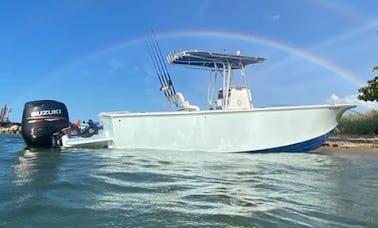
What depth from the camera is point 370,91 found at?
611 inches

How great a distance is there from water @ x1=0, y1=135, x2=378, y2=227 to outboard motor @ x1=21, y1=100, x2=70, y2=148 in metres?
3.24

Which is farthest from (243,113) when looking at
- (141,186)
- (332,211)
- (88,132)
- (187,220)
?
(187,220)

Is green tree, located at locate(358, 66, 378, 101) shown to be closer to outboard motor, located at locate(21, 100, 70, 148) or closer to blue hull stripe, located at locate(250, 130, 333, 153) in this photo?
blue hull stripe, located at locate(250, 130, 333, 153)

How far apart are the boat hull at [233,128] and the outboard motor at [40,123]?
1778 mm

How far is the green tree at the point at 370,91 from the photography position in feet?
51.0

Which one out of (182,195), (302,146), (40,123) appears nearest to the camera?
(182,195)

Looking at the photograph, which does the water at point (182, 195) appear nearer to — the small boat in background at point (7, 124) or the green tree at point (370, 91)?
the green tree at point (370, 91)

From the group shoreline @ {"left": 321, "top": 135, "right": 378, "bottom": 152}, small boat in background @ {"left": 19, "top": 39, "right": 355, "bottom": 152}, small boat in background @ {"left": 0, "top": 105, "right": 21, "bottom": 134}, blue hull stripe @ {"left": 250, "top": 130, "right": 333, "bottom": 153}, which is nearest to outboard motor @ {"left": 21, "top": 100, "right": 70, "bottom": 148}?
small boat in background @ {"left": 19, "top": 39, "right": 355, "bottom": 152}

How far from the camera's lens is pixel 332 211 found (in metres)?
4.72

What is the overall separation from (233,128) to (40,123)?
5671 millimetres

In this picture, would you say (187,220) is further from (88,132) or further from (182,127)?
(88,132)

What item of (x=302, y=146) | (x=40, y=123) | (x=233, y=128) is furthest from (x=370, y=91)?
(x=40, y=123)

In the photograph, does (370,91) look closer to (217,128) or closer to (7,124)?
(217,128)

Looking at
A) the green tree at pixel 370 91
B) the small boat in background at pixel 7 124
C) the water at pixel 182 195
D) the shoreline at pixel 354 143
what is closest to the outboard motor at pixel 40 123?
the water at pixel 182 195
